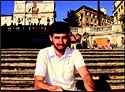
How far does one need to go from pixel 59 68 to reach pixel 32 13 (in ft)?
211

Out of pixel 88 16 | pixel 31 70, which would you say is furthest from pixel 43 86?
pixel 88 16

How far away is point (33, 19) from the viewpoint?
65.9 metres

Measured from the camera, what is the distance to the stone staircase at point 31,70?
6.05m

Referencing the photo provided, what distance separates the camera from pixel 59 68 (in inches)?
141

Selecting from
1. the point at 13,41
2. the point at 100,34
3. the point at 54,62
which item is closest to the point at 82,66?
the point at 54,62

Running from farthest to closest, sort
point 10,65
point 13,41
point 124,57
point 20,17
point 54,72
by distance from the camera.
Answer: point 20,17 < point 13,41 < point 124,57 < point 10,65 < point 54,72

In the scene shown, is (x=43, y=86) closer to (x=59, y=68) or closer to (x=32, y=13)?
(x=59, y=68)

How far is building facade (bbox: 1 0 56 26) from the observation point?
6494cm

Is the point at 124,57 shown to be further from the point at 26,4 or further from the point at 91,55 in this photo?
the point at 26,4

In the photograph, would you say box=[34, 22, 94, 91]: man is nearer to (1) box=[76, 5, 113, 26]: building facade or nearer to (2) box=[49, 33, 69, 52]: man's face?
(2) box=[49, 33, 69, 52]: man's face

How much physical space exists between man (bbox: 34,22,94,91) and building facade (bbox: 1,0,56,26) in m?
60.6

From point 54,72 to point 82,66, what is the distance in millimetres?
401

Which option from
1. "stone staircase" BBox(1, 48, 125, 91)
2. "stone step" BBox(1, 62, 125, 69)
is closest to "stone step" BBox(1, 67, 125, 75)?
"stone staircase" BBox(1, 48, 125, 91)

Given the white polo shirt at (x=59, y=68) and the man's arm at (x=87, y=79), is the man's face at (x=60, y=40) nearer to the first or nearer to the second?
the white polo shirt at (x=59, y=68)
